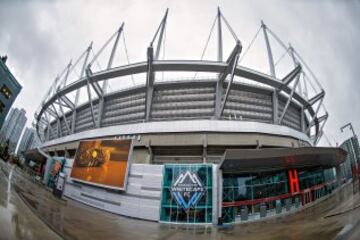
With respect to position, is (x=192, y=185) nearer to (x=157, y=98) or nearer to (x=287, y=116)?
(x=157, y=98)

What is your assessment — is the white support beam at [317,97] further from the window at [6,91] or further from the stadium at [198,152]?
the window at [6,91]

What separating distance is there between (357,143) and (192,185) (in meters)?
16.3

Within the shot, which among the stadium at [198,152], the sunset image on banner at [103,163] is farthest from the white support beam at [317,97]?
the sunset image on banner at [103,163]

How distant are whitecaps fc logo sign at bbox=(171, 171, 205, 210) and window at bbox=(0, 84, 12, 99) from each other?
50.3ft

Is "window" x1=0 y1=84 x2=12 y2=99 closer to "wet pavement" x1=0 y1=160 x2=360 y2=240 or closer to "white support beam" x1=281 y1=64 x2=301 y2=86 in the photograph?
"wet pavement" x1=0 y1=160 x2=360 y2=240

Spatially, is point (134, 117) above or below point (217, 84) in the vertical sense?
below

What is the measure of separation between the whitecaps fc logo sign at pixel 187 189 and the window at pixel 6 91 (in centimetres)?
1534

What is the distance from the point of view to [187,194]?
61.2ft

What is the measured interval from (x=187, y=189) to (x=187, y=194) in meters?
0.47

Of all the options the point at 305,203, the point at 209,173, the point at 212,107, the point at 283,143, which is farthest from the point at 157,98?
the point at 305,203

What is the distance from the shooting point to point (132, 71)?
28.6 metres

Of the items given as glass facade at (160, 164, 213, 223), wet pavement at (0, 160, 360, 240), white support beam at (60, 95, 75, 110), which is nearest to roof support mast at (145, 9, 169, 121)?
glass facade at (160, 164, 213, 223)

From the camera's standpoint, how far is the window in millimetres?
12822

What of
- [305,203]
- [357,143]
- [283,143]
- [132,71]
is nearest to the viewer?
[357,143]
